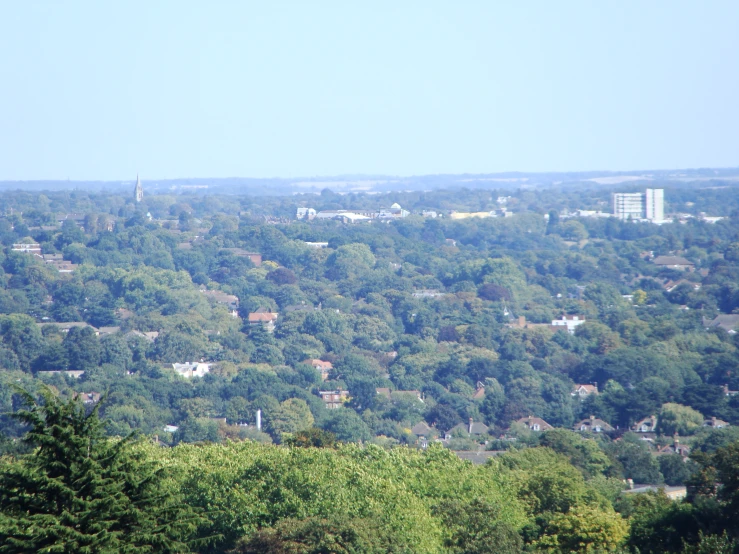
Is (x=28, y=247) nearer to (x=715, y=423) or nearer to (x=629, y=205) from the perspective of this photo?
(x=715, y=423)

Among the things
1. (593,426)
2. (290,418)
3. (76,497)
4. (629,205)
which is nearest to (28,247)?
(290,418)

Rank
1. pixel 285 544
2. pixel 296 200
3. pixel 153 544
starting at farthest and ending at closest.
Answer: pixel 296 200 < pixel 285 544 < pixel 153 544

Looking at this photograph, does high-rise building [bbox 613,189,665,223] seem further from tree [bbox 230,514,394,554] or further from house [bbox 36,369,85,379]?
tree [bbox 230,514,394,554]

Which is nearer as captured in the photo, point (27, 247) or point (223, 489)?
point (223, 489)

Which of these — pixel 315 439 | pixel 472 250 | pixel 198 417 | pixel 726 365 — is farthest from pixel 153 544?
pixel 472 250

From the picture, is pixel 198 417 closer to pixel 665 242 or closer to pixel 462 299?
pixel 462 299

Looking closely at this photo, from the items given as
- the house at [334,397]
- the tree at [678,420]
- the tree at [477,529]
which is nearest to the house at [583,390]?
the tree at [678,420]
